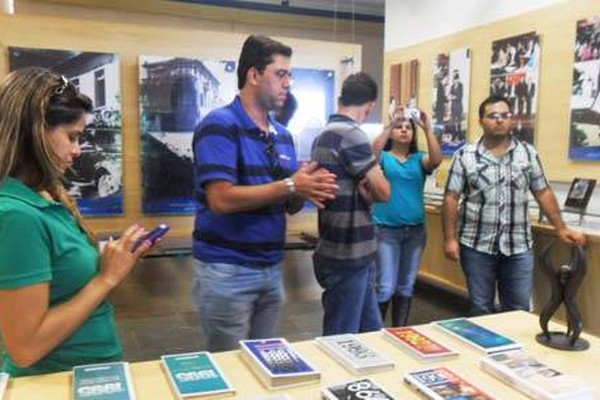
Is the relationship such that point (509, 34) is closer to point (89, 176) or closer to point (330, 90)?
point (330, 90)

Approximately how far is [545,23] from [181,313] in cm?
314

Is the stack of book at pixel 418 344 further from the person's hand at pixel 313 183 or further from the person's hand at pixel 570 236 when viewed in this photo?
the person's hand at pixel 570 236

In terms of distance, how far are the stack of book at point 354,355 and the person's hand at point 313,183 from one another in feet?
1.49

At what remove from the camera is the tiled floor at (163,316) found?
344cm

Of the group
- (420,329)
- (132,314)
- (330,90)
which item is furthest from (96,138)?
(420,329)

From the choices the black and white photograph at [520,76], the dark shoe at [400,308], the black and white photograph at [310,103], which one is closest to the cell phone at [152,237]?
the dark shoe at [400,308]

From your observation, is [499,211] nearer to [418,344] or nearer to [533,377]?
[418,344]

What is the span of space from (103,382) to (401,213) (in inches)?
88.2

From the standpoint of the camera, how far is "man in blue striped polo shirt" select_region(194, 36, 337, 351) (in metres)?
1.60

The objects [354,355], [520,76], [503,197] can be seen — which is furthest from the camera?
[520,76]

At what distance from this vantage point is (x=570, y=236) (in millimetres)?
2846

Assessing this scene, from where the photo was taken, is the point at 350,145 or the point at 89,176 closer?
the point at 350,145

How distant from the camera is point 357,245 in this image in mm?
2262

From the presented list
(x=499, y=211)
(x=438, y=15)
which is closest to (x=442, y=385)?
(x=499, y=211)
